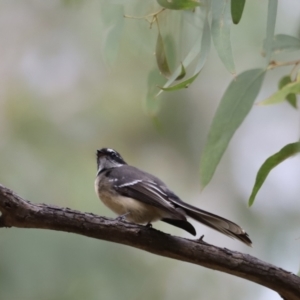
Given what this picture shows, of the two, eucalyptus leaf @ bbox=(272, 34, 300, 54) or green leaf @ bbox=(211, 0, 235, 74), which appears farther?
eucalyptus leaf @ bbox=(272, 34, 300, 54)

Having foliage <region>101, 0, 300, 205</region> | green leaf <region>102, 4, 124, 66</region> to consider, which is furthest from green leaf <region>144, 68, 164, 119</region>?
green leaf <region>102, 4, 124, 66</region>

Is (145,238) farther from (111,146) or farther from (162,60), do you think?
(111,146)

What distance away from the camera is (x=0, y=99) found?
209 centimetres

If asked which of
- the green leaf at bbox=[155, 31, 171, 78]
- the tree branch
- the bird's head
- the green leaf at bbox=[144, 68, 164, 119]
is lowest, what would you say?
the tree branch

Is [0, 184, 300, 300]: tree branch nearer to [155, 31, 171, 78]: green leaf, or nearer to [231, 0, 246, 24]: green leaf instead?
[155, 31, 171, 78]: green leaf

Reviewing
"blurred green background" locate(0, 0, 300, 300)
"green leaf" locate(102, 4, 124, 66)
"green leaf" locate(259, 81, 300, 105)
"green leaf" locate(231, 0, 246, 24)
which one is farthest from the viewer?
"blurred green background" locate(0, 0, 300, 300)

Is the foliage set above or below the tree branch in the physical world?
above

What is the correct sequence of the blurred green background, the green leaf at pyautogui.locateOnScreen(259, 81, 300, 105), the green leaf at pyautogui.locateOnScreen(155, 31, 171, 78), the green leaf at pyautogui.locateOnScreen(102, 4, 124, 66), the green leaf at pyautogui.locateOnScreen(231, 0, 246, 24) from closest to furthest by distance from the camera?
the green leaf at pyautogui.locateOnScreen(231, 0, 246, 24), the green leaf at pyautogui.locateOnScreen(259, 81, 300, 105), the green leaf at pyautogui.locateOnScreen(155, 31, 171, 78), the green leaf at pyautogui.locateOnScreen(102, 4, 124, 66), the blurred green background

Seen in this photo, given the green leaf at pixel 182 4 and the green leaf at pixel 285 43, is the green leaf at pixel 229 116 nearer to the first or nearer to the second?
the green leaf at pixel 285 43

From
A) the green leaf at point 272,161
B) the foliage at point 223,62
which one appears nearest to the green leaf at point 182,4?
the foliage at point 223,62

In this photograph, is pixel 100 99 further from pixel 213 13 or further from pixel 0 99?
pixel 213 13

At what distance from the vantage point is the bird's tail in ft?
3.72

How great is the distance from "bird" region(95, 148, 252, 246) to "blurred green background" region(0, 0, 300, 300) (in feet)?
1.00

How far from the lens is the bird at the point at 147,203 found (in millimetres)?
1170
